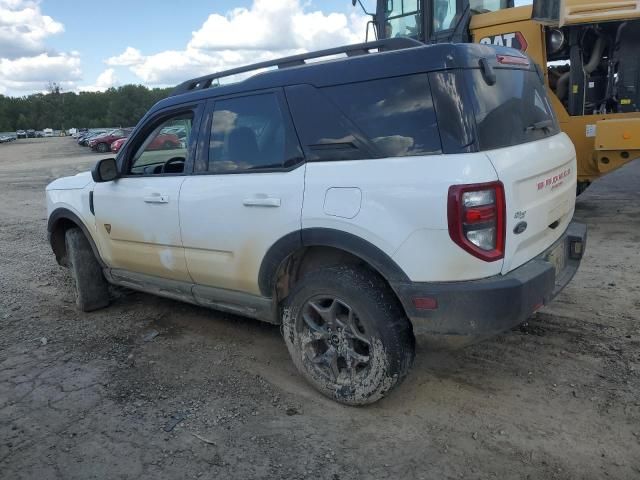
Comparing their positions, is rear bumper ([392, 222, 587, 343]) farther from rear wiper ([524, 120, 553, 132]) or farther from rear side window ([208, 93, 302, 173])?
rear side window ([208, 93, 302, 173])

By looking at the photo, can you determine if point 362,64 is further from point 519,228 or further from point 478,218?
point 519,228

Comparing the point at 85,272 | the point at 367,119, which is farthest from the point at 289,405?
the point at 85,272

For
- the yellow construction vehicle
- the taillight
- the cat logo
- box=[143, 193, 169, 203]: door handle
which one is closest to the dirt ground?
the taillight

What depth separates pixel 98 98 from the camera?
11200cm

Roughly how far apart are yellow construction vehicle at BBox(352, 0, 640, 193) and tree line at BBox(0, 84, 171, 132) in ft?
331

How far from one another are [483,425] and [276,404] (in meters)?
1.22

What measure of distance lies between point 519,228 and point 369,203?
0.78 metres

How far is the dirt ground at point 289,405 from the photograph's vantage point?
9.15ft

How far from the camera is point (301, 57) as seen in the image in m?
3.51

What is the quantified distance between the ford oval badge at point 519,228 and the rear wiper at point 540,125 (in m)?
0.65

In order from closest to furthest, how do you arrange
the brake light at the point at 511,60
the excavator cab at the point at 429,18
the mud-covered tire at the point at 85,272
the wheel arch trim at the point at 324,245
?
the wheel arch trim at the point at 324,245
the brake light at the point at 511,60
the mud-covered tire at the point at 85,272
the excavator cab at the point at 429,18

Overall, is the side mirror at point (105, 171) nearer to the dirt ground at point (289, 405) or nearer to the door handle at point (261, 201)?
the dirt ground at point (289, 405)

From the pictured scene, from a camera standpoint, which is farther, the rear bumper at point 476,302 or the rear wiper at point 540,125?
the rear wiper at point 540,125

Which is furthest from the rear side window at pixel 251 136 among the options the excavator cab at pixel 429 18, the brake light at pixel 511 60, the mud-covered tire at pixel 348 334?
the excavator cab at pixel 429 18
